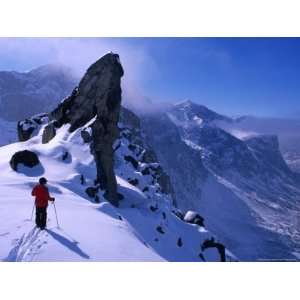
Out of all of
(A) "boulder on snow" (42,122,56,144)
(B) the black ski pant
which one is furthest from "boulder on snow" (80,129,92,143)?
(B) the black ski pant

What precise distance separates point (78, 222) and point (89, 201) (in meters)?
9.96

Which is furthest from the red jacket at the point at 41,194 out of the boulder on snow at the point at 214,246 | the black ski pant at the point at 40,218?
the boulder on snow at the point at 214,246

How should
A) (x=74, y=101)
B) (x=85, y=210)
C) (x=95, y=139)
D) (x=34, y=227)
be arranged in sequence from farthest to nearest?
1. (x=74, y=101)
2. (x=95, y=139)
3. (x=85, y=210)
4. (x=34, y=227)

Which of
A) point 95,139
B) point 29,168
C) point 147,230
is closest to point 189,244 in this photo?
point 147,230

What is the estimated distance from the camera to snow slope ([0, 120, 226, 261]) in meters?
15.6

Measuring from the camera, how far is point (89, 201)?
3000cm

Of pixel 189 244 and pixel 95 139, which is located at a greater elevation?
pixel 95 139

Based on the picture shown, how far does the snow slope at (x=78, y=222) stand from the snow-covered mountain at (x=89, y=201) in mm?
34

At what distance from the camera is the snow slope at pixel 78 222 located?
615 inches

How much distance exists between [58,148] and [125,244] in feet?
86.3

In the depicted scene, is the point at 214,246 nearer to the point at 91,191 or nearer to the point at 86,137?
the point at 86,137

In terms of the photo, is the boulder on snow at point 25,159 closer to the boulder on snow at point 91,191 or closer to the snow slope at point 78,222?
the snow slope at point 78,222

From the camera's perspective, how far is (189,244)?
47.4 meters
